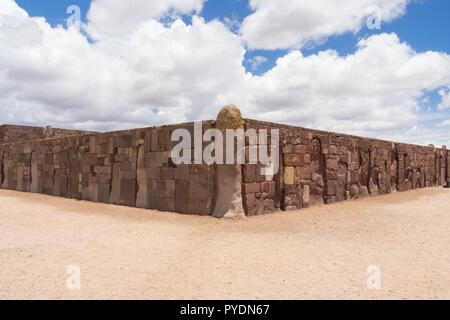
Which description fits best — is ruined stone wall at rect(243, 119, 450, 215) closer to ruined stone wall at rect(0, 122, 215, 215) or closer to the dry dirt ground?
the dry dirt ground

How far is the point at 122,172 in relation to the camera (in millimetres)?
9883

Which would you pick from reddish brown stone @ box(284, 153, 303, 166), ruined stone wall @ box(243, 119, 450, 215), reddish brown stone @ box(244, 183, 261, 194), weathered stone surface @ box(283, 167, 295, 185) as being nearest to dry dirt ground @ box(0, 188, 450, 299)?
reddish brown stone @ box(244, 183, 261, 194)

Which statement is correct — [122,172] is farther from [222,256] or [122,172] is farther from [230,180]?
[222,256]

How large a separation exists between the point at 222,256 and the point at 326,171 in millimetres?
7270

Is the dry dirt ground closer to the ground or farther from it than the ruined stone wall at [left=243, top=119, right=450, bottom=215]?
closer to the ground

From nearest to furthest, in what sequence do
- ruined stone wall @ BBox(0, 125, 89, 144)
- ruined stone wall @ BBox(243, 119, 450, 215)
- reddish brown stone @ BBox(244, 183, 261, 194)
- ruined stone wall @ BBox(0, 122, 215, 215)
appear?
reddish brown stone @ BBox(244, 183, 261, 194)
ruined stone wall @ BBox(0, 122, 215, 215)
ruined stone wall @ BBox(243, 119, 450, 215)
ruined stone wall @ BBox(0, 125, 89, 144)

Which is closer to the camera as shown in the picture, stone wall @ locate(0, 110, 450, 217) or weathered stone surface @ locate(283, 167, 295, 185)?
stone wall @ locate(0, 110, 450, 217)

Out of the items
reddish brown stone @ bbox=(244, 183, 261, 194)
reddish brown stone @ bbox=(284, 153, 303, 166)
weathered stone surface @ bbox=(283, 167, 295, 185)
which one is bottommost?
reddish brown stone @ bbox=(244, 183, 261, 194)

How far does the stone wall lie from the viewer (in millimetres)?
7964

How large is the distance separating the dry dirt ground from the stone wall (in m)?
0.80

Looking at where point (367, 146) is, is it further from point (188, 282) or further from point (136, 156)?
point (188, 282)

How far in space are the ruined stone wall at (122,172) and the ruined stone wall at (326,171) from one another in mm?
1457

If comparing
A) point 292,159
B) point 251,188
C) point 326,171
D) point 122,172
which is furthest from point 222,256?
point 326,171

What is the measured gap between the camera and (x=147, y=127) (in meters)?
9.24
